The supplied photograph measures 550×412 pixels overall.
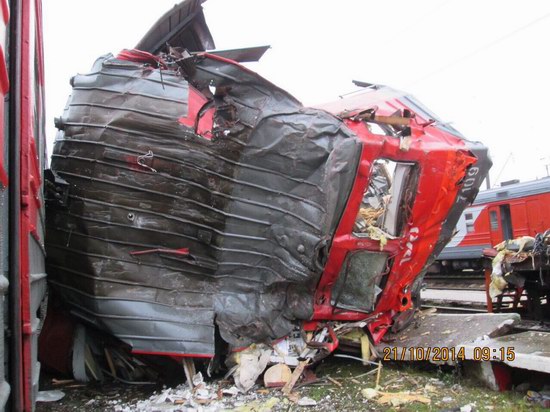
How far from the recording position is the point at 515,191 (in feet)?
43.4

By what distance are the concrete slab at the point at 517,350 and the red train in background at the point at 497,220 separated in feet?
29.9

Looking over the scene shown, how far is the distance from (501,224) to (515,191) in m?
1.02

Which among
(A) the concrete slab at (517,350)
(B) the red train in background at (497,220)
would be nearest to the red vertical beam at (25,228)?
(A) the concrete slab at (517,350)

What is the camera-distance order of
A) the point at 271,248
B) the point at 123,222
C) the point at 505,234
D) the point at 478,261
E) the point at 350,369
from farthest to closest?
the point at 478,261 < the point at 505,234 < the point at 350,369 < the point at 271,248 < the point at 123,222

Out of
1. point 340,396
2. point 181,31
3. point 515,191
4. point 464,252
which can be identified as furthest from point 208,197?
point 464,252

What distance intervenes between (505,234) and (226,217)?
38.2 feet

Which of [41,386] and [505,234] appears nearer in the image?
[41,386]

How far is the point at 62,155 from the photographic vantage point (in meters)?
4.24

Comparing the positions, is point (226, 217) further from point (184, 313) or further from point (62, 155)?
point (62, 155)

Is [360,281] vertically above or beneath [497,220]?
beneath

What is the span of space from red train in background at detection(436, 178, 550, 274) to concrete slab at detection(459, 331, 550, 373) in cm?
912

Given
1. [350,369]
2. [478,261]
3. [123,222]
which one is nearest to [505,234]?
[478,261]
